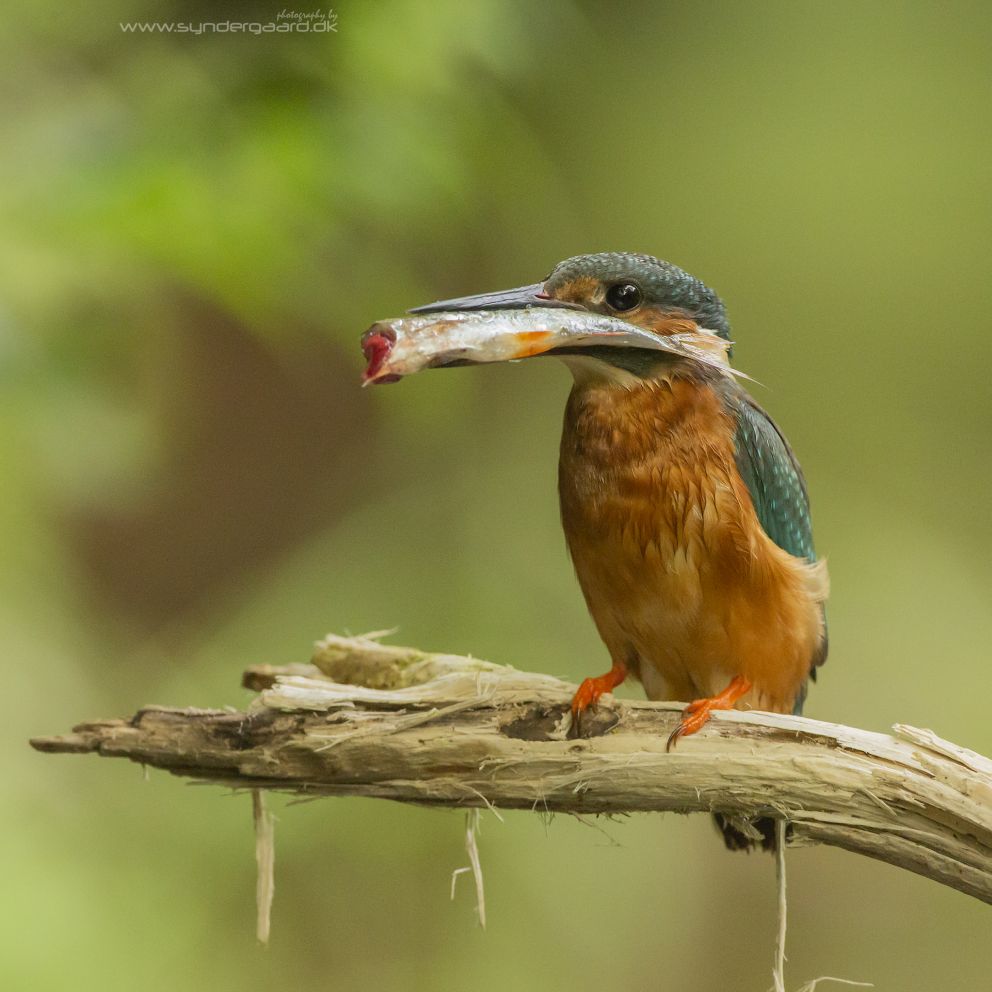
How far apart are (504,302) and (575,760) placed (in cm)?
66

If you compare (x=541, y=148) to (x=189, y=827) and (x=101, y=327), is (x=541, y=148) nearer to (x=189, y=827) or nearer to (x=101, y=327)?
(x=101, y=327)

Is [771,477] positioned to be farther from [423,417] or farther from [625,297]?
[423,417]

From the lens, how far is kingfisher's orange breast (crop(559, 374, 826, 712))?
6.50 feet

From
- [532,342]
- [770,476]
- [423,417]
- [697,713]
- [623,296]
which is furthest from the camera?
[423,417]

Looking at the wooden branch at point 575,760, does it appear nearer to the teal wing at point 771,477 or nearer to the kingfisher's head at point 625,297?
the teal wing at point 771,477

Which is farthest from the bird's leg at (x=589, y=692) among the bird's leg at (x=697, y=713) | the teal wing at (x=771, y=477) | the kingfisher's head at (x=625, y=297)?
the kingfisher's head at (x=625, y=297)

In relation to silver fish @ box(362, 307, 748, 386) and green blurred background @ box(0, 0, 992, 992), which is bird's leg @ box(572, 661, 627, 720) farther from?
green blurred background @ box(0, 0, 992, 992)

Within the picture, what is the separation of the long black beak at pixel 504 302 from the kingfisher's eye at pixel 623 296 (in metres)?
0.06

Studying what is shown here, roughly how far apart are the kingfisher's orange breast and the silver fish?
17 cm

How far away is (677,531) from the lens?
1978 mm

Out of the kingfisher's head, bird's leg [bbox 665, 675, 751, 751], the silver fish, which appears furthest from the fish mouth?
bird's leg [bbox 665, 675, 751, 751]

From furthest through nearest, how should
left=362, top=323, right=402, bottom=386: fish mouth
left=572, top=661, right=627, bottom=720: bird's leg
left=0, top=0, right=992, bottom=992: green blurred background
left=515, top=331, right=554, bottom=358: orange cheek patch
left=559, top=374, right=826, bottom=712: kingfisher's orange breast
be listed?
1. left=0, top=0, right=992, bottom=992: green blurred background
2. left=559, top=374, right=826, bottom=712: kingfisher's orange breast
3. left=572, top=661, right=627, bottom=720: bird's leg
4. left=515, top=331, right=554, bottom=358: orange cheek patch
5. left=362, top=323, right=402, bottom=386: fish mouth

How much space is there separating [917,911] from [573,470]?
2.33m

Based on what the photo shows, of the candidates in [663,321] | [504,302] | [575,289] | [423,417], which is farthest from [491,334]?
[423,417]
